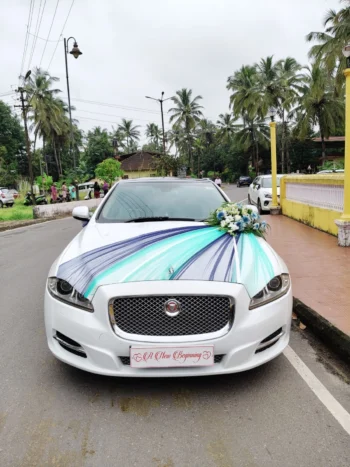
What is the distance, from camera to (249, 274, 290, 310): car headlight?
8.96 feet

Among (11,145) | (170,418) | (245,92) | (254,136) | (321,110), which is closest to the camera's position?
(170,418)

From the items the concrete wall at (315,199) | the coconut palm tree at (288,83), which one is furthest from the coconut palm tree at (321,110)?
the concrete wall at (315,199)

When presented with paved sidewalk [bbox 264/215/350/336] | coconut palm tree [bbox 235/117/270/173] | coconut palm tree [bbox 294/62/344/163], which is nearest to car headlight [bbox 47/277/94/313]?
paved sidewalk [bbox 264/215/350/336]

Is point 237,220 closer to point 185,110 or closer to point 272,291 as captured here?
point 272,291

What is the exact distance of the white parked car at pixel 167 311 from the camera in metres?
2.60

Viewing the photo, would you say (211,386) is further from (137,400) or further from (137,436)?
(137,436)

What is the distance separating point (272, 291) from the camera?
2.87m

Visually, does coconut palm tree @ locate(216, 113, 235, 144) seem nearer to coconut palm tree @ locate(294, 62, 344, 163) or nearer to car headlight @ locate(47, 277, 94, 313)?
coconut palm tree @ locate(294, 62, 344, 163)

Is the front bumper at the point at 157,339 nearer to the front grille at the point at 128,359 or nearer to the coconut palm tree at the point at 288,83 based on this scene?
the front grille at the point at 128,359

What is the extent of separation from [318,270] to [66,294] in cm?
419

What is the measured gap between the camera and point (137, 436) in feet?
7.82

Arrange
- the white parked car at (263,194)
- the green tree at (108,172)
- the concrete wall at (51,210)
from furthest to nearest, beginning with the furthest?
the green tree at (108,172) < the concrete wall at (51,210) < the white parked car at (263,194)

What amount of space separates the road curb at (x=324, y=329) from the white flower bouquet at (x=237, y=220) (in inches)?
40.7

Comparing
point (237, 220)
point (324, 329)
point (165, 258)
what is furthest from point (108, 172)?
point (165, 258)
